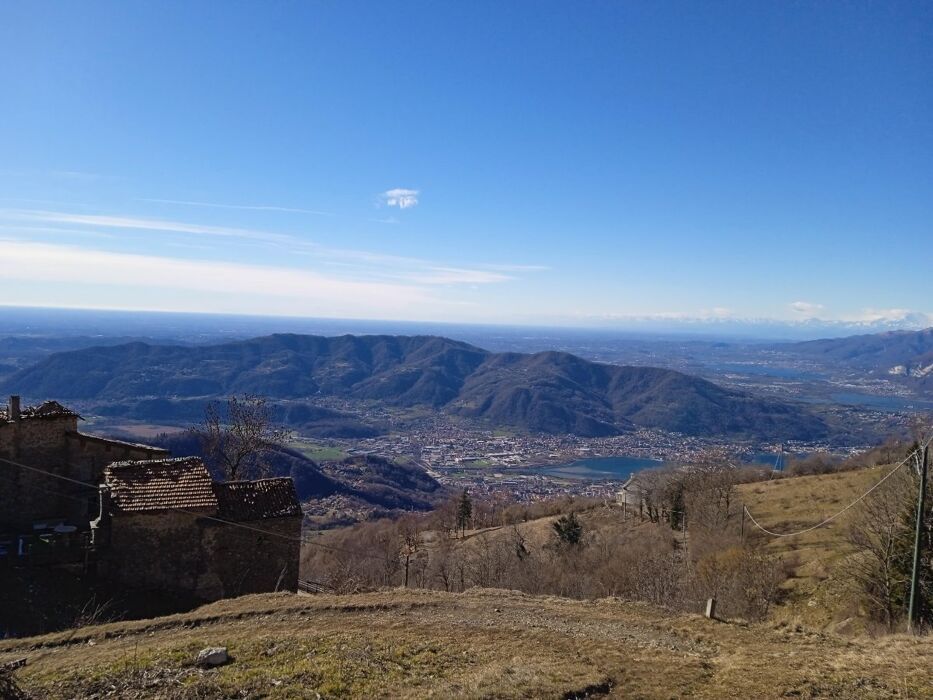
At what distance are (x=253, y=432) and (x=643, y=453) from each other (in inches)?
4826

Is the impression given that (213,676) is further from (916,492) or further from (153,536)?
(916,492)

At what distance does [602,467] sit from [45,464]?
11518 centimetres

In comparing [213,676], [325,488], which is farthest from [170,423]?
[213,676]

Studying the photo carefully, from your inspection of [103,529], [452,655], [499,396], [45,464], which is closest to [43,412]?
[45,464]

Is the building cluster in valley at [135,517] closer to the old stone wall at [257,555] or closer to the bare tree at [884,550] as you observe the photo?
the old stone wall at [257,555]

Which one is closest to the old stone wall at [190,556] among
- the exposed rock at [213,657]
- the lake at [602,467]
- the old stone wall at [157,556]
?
the old stone wall at [157,556]

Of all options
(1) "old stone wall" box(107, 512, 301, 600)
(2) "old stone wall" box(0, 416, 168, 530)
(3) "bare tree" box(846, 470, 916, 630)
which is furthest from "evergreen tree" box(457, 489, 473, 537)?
(1) "old stone wall" box(107, 512, 301, 600)

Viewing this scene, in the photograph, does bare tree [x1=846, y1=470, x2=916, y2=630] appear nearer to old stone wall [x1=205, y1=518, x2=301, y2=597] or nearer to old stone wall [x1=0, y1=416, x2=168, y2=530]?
old stone wall [x1=205, y1=518, x2=301, y2=597]

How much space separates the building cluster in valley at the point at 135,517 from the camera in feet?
56.8

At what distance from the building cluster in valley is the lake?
99.5 metres

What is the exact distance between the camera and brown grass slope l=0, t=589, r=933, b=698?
394 inches

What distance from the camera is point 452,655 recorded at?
1218 centimetres

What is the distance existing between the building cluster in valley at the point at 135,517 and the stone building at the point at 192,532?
3 centimetres

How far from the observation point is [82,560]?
17.3 m
